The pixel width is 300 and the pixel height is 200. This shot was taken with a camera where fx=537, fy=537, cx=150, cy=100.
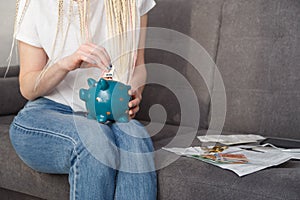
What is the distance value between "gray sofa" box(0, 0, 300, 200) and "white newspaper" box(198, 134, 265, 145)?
0.05 m

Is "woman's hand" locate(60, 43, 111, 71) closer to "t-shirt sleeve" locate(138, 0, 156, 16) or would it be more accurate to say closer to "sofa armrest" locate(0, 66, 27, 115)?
"t-shirt sleeve" locate(138, 0, 156, 16)

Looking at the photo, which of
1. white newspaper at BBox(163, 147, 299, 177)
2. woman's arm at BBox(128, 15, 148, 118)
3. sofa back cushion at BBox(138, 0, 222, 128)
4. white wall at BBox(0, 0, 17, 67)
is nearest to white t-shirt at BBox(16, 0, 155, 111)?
woman's arm at BBox(128, 15, 148, 118)

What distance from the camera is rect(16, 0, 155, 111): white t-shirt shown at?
1604mm

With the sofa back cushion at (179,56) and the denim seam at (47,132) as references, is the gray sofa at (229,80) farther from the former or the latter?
the denim seam at (47,132)

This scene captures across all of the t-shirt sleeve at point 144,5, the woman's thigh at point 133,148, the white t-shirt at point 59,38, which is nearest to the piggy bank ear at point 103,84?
the woman's thigh at point 133,148

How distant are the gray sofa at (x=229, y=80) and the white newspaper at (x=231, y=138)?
0.05 metres

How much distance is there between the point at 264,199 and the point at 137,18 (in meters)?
0.72

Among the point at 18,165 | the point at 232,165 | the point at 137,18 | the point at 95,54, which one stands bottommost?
the point at 18,165

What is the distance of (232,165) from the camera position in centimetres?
138

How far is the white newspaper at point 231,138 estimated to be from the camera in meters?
1.71

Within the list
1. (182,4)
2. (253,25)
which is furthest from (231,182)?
(182,4)

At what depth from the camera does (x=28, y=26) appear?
5.26 feet

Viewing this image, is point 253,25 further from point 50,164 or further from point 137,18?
point 50,164

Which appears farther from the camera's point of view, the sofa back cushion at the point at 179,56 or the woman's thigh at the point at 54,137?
the sofa back cushion at the point at 179,56
